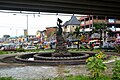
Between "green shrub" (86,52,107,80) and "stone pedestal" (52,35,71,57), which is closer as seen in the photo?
"green shrub" (86,52,107,80)

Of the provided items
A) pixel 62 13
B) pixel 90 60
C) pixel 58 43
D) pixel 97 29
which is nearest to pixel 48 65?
pixel 58 43

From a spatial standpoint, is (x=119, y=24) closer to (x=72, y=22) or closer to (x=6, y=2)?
(x=72, y=22)

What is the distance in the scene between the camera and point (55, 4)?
3092 cm

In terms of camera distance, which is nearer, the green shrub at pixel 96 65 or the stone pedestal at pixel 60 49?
the green shrub at pixel 96 65

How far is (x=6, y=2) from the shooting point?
28.5 m

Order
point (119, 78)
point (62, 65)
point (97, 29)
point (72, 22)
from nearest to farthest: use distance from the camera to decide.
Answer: point (119, 78) → point (62, 65) → point (97, 29) → point (72, 22)

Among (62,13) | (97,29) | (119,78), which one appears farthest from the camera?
(97,29)

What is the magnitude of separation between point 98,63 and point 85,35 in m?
87.8

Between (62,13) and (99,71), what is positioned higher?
(62,13)

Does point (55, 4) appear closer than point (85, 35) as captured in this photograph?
Yes

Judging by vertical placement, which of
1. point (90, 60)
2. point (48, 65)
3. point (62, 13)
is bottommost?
point (48, 65)

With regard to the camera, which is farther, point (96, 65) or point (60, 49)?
point (60, 49)

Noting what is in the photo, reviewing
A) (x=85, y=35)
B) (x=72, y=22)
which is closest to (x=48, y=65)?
(x=85, y=35)

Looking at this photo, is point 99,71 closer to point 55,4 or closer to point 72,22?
point 55,4
